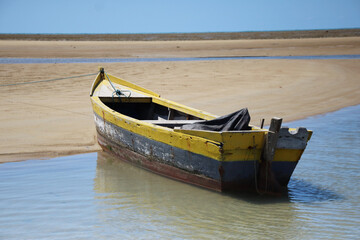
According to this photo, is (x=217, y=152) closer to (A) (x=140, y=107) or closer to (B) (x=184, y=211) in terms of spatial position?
(B) (x=184, y=211)

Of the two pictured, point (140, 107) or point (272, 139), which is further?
point (140, 107)

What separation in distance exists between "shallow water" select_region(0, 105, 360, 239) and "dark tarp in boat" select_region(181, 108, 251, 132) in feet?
2.81

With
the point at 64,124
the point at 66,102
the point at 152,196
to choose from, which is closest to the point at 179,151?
the point at 152,196

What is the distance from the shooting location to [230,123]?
619cm

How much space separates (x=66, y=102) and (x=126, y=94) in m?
3.31

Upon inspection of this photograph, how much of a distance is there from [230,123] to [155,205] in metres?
1.45

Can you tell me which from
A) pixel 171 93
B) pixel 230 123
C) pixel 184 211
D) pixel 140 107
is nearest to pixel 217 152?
pixel 230 123

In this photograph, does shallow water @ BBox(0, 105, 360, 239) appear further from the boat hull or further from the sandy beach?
the sandy beach

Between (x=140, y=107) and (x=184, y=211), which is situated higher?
(x=140, y=107)

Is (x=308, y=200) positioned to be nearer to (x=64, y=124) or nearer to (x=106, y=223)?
(x=106, y=223)

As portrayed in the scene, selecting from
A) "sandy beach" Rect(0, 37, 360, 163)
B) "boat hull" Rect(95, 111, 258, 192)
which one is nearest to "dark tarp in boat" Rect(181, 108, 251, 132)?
"boat hull" Rect(95, 111, 258, 192)

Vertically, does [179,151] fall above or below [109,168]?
above

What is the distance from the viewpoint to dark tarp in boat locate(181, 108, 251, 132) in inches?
243

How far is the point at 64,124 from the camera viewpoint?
10.3 m
